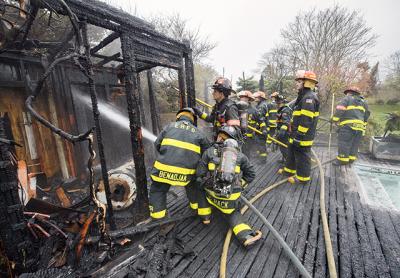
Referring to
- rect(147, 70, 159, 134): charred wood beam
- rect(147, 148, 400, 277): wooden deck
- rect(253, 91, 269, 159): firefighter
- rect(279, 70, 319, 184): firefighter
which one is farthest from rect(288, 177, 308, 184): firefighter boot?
rect(147, 70, 159, 134): charred wood beam

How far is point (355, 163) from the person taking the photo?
6.66 meters

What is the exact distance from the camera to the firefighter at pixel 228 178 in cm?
273

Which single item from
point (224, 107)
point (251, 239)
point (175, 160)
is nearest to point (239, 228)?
point (251, 239)

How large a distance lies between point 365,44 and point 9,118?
70.8ft

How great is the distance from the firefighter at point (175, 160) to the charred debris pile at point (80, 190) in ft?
1.15

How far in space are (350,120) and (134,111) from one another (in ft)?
19.4

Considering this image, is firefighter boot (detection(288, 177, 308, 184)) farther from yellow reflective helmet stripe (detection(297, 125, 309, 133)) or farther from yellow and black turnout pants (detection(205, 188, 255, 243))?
yellow and black turnout pants (detection(205, 188, 255, 243))

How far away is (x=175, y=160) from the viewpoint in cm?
301

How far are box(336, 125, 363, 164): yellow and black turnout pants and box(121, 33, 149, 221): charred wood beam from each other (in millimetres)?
5693

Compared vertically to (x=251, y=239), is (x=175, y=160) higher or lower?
higher

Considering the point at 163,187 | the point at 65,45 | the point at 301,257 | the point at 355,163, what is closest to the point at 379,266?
the point at 301,257

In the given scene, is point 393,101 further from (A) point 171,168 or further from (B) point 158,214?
(B) point 158,214

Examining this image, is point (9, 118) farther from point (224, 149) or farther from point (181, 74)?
point (224, 149)

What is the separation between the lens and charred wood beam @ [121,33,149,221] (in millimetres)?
3098
